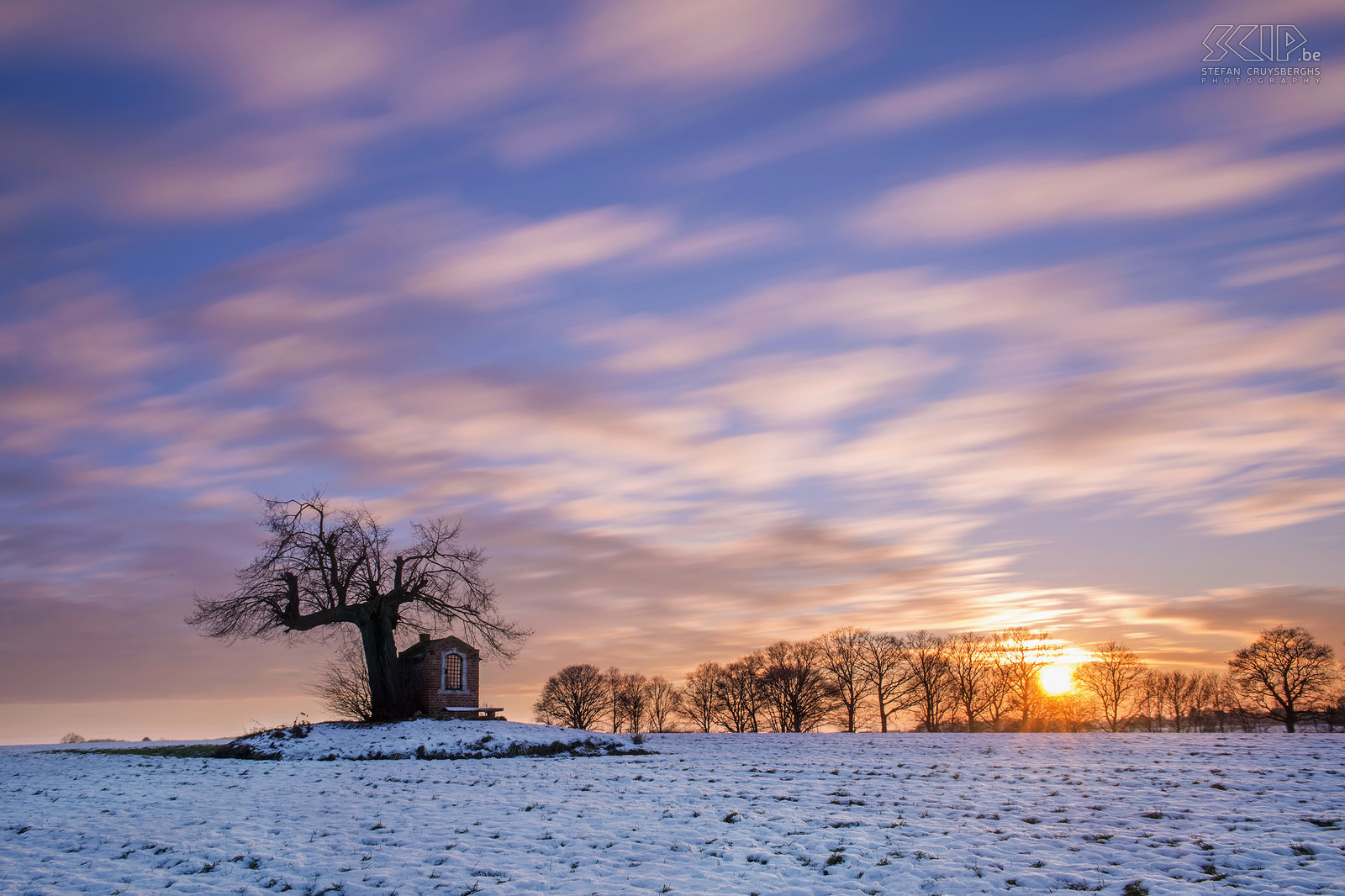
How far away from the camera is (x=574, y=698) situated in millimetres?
88062

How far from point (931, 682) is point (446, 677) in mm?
53253

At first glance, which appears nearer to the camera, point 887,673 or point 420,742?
point 420,742

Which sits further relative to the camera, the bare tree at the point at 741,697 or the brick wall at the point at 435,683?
the bare tree at the point at 741,697

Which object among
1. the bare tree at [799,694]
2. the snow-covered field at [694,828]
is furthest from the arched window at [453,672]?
the bare tree at [799,694]

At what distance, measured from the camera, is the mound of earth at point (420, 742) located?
32938mm

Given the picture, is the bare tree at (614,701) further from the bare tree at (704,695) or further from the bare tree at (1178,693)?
the bare tree at (1178,693)

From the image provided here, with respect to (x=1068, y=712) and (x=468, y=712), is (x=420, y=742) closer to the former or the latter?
(x=468, y=712)

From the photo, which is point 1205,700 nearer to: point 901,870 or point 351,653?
point 351,653

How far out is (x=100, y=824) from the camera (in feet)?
56.9

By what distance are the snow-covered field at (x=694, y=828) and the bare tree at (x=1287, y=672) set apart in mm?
53356

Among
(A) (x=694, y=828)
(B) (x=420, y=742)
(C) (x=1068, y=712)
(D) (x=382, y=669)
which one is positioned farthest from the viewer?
(C) (x=1068, y=712)

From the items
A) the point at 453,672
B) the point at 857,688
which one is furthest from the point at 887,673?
the point at 453,672

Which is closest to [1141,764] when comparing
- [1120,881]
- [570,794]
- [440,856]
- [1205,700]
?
[1120,881]

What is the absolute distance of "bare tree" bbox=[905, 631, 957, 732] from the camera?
8038cm
